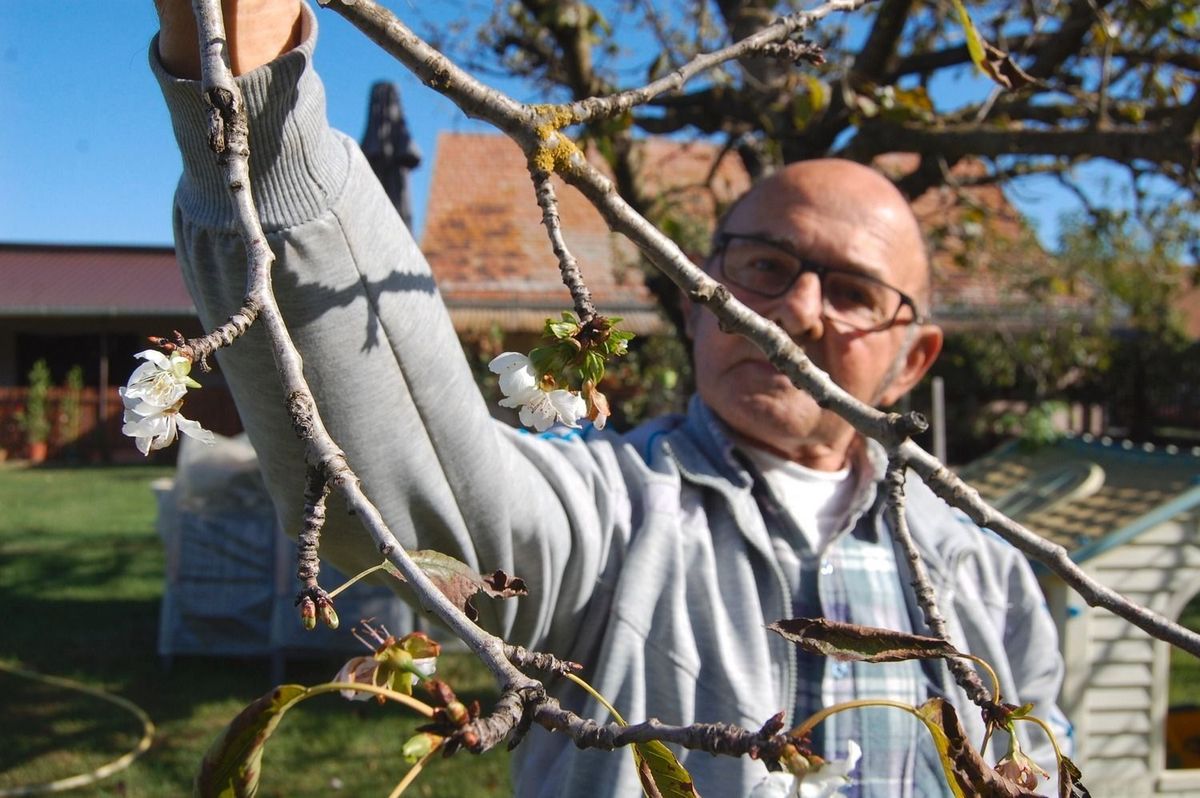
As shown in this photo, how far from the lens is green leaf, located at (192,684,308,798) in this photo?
0.58 metres

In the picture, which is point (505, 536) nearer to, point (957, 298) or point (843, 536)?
point (843, 536)

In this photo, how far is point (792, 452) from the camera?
1.94 meters

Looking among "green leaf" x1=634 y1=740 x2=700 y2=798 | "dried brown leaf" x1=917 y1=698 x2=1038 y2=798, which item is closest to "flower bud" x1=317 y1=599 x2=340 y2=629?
"green leaf" x1=634 y1=740 x2=700 y2=798

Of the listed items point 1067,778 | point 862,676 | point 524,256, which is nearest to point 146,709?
point 862,676

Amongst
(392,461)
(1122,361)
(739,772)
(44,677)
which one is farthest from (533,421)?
(1122,361)

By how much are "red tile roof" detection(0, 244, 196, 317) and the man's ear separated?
1761 cm

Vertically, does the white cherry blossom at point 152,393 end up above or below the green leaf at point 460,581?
above

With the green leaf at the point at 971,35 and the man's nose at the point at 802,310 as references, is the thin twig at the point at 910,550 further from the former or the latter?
the man's nose at the point at 802,310

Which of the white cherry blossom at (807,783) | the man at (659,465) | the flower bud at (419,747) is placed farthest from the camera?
the man at (659,465)

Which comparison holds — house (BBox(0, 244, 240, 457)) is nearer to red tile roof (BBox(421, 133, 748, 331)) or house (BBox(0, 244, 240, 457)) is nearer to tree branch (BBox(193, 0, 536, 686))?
red tile roof (BBox(421, 133, 748, 331))

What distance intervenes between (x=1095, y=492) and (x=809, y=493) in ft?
7.60

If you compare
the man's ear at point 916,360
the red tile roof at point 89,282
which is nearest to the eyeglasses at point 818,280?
the man's ear at point 916,360

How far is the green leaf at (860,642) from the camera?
2.33ft

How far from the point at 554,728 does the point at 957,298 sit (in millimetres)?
12921
